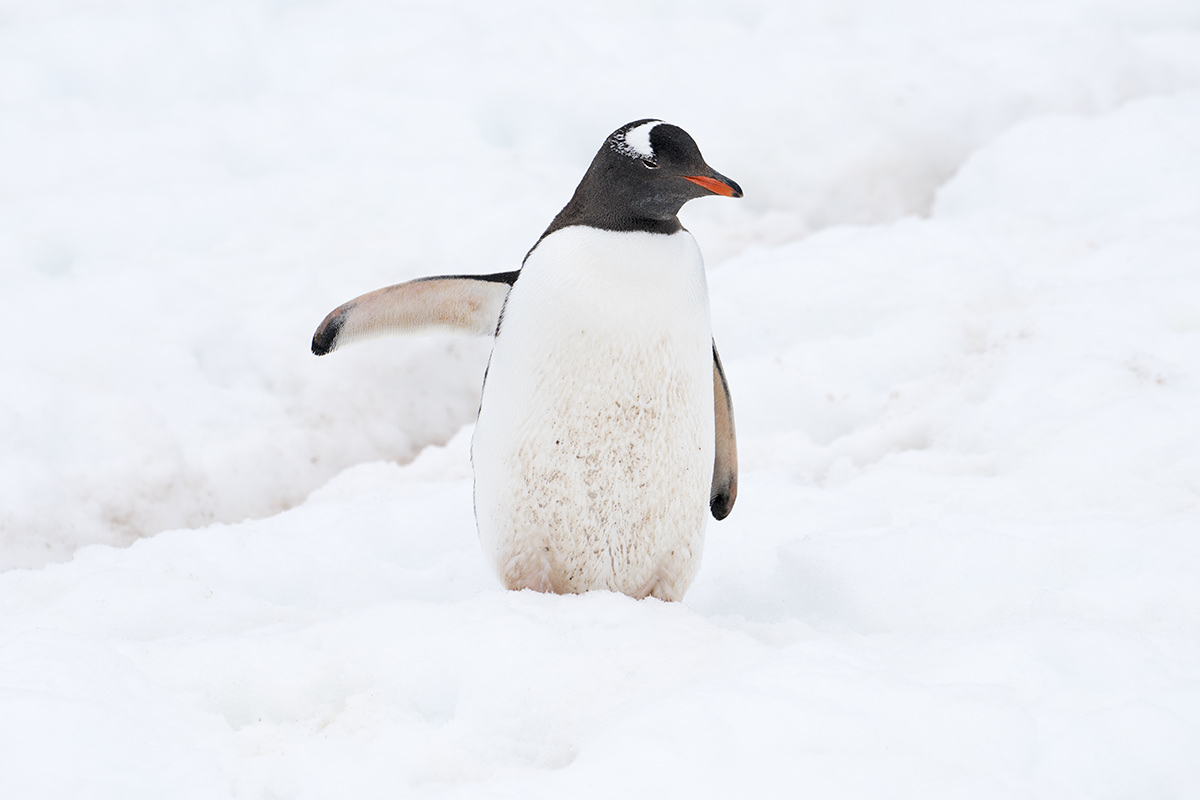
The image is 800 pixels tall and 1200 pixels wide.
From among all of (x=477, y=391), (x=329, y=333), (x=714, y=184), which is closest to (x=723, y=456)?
(x=714, y=184)

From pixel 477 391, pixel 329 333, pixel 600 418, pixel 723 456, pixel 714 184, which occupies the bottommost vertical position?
pixel 477 391

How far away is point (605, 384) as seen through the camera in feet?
6.54

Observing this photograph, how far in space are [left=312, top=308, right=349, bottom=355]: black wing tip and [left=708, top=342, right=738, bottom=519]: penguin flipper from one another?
85cm

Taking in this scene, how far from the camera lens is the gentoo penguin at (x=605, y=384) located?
1.97 meters

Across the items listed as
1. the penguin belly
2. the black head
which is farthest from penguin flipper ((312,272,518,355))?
the black head

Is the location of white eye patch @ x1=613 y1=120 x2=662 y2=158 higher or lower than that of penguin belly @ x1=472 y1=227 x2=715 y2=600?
higher

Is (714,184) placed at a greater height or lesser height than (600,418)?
greater

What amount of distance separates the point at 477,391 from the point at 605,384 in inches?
82.5

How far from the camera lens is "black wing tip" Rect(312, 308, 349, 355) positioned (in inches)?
85.4

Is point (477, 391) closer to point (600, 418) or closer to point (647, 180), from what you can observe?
point (600, 418)

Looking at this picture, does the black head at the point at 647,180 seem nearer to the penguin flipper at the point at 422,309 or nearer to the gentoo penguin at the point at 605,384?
the gentoo penguin at the point at 605,384

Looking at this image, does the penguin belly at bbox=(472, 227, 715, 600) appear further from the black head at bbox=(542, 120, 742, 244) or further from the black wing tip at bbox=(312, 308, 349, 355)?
the black wing tip at bbox=(312, 308, 349, 355)

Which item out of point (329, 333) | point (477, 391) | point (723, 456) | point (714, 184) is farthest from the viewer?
point (477, 391)

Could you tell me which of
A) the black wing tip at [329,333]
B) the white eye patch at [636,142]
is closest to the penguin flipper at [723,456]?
the white eye patch at [636,142]
